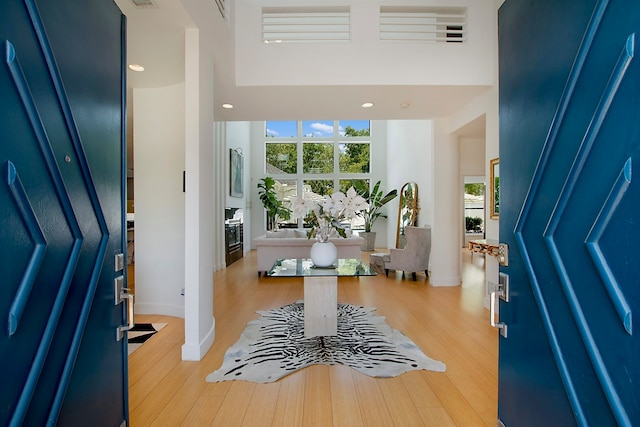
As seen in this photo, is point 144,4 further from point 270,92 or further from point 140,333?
point 140,333

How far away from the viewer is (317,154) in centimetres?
1187

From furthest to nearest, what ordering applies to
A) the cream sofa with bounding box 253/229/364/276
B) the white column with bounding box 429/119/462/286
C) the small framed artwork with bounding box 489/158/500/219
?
1. the cream sofa with bounding box 253/229/364/276
2. the white column with bounding box 429/119/462/286
3. the small framed artwork with bounding box 489/158/500/219

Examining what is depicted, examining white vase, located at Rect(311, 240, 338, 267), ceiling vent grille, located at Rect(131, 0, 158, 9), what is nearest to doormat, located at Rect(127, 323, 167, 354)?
white vase, located at Rect(311, 240, 338, 267)

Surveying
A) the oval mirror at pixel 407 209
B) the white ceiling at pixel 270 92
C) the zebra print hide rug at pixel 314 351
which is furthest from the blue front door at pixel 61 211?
the oval mirror at pixel 407 209

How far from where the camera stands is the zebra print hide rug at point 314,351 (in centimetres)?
261

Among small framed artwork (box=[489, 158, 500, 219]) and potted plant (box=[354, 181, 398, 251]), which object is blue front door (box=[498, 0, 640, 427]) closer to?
small framed artwork (box=[489, 158, 500, 219])

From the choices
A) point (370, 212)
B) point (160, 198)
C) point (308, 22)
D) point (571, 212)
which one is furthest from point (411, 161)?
point (571, 212)

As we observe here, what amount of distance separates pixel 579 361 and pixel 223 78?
12.5 feet

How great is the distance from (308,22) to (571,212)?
12.9 feet

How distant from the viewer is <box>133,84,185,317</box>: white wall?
404 cm

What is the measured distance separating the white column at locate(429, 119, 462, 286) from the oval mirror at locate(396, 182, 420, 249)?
4.02ft

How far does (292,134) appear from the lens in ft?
38.7

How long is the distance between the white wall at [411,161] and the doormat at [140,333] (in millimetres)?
4494

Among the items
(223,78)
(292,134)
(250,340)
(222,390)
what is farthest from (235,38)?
(292,134)
